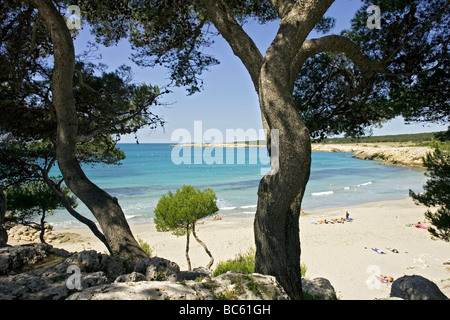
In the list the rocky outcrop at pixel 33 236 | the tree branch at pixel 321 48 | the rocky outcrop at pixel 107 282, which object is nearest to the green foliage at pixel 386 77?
the tree branch at pixel 321 48

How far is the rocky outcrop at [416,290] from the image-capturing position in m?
4.77

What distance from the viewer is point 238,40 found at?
10.6 feet

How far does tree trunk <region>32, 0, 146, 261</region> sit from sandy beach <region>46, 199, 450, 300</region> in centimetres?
624

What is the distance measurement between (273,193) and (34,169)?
258 inches

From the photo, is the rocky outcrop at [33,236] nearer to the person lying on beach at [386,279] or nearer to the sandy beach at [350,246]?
the sandy beach at [350,246]

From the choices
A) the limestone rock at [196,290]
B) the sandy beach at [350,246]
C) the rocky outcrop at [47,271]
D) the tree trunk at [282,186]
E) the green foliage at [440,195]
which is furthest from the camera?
the sandy beach at [350,246]

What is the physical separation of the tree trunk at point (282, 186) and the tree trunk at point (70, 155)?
1.67 meters

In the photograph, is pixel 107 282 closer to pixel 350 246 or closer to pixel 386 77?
pixel 386 77

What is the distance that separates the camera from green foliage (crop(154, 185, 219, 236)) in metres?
9.77

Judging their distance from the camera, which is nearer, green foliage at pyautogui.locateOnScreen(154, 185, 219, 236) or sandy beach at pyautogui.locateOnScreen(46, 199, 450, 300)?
sandy beach at pyautogui.locateOnScreen(46, 199, 450, 300)

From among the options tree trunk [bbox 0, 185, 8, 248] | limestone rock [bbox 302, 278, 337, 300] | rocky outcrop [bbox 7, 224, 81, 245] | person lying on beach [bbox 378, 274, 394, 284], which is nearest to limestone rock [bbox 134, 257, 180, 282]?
limestone rock [bbox 302, 278, 337, 300]

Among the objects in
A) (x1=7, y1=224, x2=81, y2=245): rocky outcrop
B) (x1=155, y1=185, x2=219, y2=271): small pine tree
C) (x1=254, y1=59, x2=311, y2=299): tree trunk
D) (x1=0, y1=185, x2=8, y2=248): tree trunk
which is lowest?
(x1=7, y1=224, x2=81, y2=245): rocky outcrop

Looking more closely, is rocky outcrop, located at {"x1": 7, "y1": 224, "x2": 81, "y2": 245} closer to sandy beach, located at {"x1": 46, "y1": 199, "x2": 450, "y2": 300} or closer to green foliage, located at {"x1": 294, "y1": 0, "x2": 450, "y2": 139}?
sandy beach, located at {"x1": 46, "y1": 199, "x2": 450, "y2": 300}

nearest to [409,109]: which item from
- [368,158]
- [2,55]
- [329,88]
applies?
[329,88]
